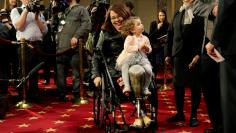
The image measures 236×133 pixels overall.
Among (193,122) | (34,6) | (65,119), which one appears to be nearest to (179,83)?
(193,122)

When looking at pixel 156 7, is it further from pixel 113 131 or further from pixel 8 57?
pixel 113 131

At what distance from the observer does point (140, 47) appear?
14.2ft

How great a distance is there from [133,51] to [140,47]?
4.9 inches

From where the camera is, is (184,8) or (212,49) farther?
(184,8)

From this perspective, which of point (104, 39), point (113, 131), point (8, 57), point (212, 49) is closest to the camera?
point (212, 49)

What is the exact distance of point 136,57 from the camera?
4234 millimetres

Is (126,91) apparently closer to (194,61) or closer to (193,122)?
(194,61)

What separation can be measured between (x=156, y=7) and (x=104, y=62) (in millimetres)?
10432

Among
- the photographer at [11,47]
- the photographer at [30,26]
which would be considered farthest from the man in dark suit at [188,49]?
the photographer at [11,47]

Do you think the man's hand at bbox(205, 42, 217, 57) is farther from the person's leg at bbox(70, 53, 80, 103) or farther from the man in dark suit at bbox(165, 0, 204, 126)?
the person's leg at bbox(70, 53, 80, 103)

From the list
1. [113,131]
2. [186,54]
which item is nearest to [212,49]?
[113,131]

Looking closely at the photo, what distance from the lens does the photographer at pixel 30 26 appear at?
632 cm

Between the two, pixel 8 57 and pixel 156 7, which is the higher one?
pixel 156 7

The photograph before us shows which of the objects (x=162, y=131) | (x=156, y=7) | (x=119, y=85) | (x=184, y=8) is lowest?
(x=162, y=131)
